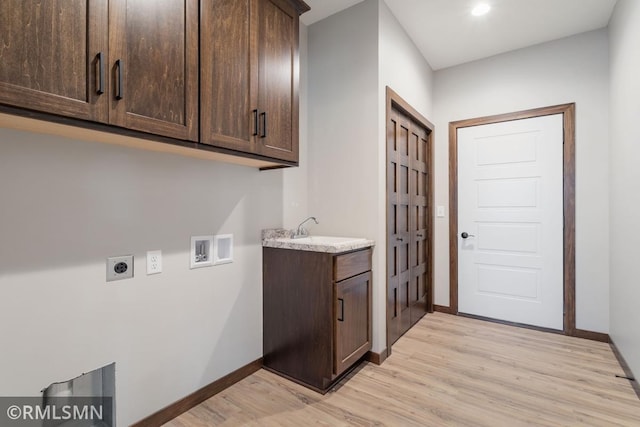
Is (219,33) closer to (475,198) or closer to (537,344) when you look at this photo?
(475,198)

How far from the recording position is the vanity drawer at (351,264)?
194 centimetres

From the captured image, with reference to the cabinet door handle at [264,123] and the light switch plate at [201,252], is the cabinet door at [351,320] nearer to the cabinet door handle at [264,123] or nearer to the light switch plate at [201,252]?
the light switch plate at [201,252]

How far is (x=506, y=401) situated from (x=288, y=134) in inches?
84.2

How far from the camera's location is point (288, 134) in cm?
196

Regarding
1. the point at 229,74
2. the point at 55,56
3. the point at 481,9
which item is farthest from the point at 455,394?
the point at 481,9

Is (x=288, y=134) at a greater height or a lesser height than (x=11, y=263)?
greater

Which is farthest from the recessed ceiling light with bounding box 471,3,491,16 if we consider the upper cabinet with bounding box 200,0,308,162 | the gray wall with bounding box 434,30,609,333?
the upper cabinet with bounding box 200,0,308,162

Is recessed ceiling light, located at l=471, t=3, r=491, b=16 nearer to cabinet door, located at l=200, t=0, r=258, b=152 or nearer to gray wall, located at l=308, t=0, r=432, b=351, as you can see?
gray wall, located at l=308, t=0, r=432, b=351

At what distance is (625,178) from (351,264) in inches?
80.4

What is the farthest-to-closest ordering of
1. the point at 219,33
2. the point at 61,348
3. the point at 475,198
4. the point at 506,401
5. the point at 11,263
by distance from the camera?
1. the point at 475,198
2. the point at 506,401
3. the point at 219,33
4. the point at 61,348
5. the point at 11,263

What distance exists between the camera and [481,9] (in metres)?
2.48

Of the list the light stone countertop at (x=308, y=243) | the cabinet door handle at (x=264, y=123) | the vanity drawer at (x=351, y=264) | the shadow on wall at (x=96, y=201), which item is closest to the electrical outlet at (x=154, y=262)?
the shadow on wall at (x=96, y=201)

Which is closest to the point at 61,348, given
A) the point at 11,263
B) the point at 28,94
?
the point at 11,263

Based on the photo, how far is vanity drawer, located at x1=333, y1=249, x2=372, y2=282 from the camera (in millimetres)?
1937
